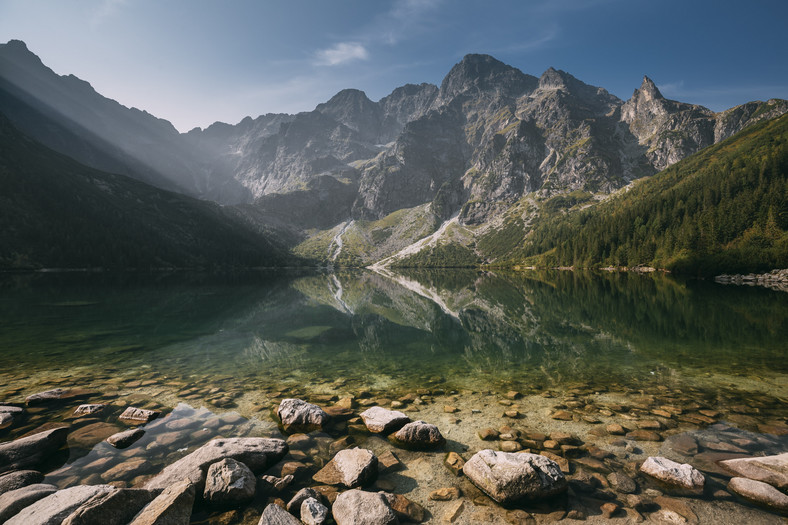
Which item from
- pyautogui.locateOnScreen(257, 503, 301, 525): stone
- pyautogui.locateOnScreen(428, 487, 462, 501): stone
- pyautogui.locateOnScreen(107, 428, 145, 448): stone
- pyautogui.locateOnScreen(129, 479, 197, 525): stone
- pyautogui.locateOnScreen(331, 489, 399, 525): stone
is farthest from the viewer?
pyautogui.locateOnScreen(107, 428, 145, 448): stone

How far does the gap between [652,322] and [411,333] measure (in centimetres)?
2859

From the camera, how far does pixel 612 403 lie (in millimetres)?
15227

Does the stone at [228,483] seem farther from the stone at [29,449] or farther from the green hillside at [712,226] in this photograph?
the green hillside at [712,226]

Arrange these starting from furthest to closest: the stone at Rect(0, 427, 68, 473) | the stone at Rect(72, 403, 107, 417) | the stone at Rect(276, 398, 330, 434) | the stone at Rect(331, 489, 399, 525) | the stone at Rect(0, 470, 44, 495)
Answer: the stone at Rect(72, 403, 107, 417) → the stone at Rect(276, 398, 330, 434) → the stone at Rect(0, 427, 68, 473) → the stone at Rect(0, 470, 44, 495) → the stone at Rect(331, 489, 399, 525)

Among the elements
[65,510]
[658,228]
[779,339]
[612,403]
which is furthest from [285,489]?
[658,228]

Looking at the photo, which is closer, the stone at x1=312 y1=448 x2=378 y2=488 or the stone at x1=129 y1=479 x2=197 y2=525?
the stone at x1=129 y1=479 x2=197 y2=525

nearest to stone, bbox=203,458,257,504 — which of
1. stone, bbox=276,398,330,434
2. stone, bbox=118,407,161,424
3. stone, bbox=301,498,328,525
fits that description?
stone, bbox=301,498,328,525

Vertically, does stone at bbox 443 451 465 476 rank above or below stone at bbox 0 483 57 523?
below

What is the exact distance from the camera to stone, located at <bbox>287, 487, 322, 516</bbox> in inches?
310

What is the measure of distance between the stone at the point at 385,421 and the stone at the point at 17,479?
10.1 metres

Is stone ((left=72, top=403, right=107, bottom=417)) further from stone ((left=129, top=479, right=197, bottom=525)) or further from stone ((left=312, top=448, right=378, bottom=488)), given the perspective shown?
stone ((left=312, top=448, right=378, bottom=488))

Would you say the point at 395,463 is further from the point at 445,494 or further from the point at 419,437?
the point at 445,494

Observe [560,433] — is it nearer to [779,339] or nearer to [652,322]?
[779,339]

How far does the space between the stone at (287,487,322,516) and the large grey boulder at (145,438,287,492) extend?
2422mm
